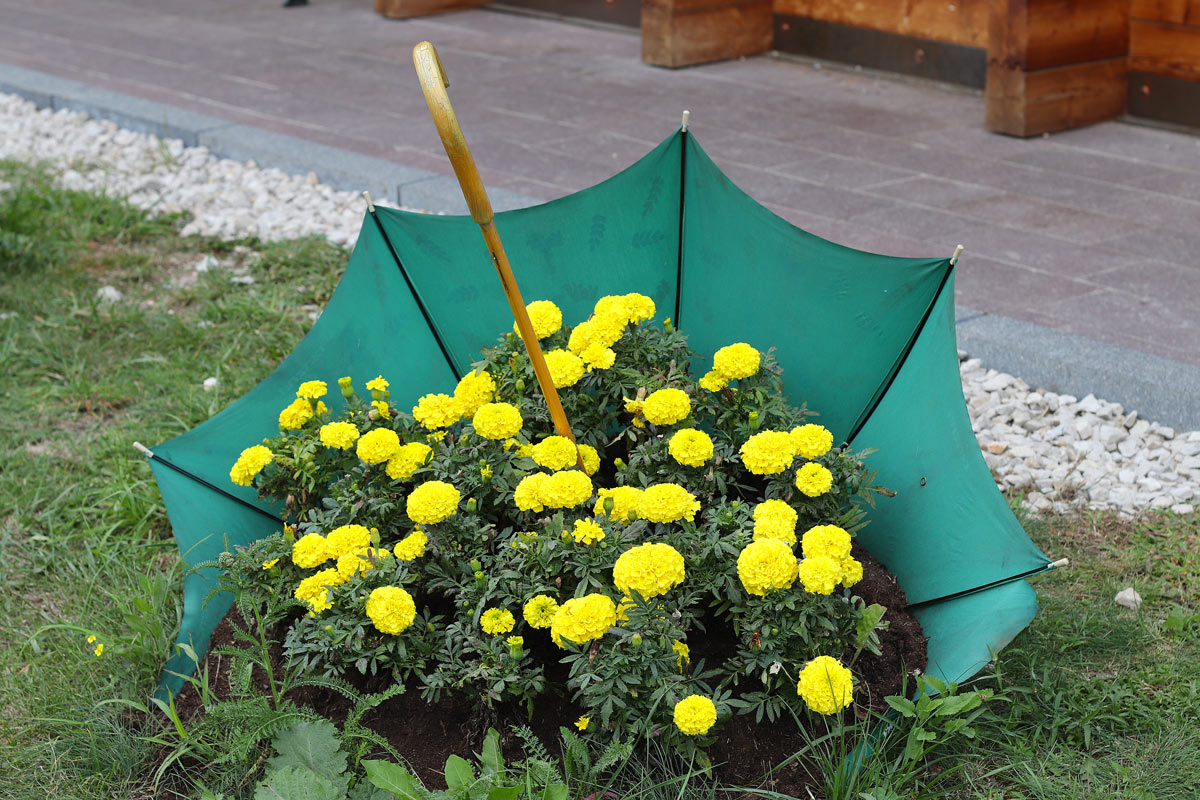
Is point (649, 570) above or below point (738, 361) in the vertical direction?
below

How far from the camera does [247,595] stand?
2152mm

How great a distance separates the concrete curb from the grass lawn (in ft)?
1.67

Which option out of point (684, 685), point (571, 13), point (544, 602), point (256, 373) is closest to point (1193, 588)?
point (684, 685)

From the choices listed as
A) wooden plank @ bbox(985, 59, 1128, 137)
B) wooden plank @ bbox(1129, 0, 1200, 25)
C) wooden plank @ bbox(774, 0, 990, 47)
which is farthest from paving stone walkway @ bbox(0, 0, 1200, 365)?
wooden plank @ bbox(1129, 0, 1200, 25)

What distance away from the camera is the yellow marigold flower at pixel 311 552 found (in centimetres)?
206

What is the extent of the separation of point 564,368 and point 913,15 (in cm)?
474

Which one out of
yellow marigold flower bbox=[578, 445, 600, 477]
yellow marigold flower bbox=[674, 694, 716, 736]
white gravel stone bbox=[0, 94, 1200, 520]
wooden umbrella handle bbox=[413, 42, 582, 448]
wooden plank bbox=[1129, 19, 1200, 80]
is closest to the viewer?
wooden umbrella handle bbox=[413, 42, 582, 448]

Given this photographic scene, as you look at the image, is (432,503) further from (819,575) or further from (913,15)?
(913,15)

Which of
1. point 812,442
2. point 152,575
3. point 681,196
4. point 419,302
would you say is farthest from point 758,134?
point 812,442

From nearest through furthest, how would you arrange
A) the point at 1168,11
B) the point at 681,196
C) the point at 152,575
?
1. the point at 681,196
2. the point at 152,575
3. the point at 1168,11

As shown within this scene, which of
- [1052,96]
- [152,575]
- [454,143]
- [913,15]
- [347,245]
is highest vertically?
[454,143]

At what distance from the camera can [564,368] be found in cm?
219

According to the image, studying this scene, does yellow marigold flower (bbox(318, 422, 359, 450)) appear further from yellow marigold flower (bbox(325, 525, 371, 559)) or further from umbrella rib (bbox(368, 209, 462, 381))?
umbrella rib (bbox(368, 209, 462, 381))

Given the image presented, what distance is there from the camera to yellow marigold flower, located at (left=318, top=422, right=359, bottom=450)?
2197mm
